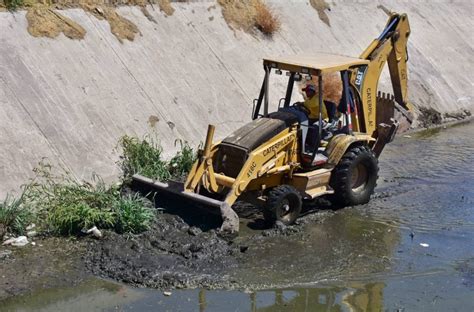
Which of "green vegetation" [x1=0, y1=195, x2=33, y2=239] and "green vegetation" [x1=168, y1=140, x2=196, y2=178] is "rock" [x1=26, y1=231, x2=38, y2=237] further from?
"green vegetation" [x1=168, y1=140, x2=196, y2=178]

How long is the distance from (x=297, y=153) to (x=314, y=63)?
1446mm

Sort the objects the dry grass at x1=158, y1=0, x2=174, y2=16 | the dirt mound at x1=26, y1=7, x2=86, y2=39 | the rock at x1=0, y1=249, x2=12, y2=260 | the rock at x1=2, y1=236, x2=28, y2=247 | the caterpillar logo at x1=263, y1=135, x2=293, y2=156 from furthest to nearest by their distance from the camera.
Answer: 1. the dry grass at x1=158, y1=0, x2=174, y2=16
2. the dirt mound at x1=26, y1=7, x2=86, y2=39
3. the caterpillar logo at x1=263, y1=135, x2=293, y2=156
4. the rock at x1=2, y1=236, x2=28, y2=247
5. the rock at x1=0, y1=249, x2=12, y2=260

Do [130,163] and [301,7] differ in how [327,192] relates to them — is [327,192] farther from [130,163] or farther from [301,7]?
[301,7]

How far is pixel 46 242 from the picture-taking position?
34.4ft

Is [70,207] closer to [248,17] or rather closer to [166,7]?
[166,7]

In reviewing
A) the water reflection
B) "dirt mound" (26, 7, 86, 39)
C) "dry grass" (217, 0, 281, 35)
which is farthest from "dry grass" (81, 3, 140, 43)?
the water reflection

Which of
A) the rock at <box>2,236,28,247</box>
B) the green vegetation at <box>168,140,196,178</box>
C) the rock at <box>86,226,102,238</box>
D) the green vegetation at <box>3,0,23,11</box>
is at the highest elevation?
the green vegetation at <box>3,0,23,11</box>

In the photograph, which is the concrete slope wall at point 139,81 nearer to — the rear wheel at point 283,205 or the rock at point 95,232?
the rock at point 95,232

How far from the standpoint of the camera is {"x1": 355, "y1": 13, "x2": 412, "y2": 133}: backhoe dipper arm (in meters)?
12.7

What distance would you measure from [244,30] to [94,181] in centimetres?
720

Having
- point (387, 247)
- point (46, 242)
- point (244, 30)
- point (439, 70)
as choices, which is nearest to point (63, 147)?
point (46, 242)

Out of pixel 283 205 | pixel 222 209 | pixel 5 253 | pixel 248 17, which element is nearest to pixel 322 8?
pixel 248 17

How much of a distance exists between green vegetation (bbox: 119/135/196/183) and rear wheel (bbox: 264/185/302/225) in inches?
90.8

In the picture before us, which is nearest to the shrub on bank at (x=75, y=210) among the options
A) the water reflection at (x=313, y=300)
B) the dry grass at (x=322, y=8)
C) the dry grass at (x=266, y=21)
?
the water reflection at (x=313, y=300)
